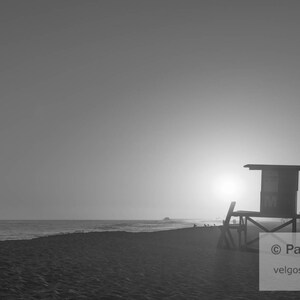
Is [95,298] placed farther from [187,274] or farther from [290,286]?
[290,286]

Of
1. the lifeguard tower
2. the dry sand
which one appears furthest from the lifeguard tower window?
the dry sand

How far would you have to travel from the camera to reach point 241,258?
20.7 meters

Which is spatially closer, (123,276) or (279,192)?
(123,276)

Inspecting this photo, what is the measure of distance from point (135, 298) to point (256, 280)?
232 inches

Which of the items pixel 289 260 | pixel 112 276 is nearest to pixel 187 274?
pixel 112 276

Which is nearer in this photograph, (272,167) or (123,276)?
(123,276)

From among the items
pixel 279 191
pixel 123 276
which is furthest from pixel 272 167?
pixel 123 276

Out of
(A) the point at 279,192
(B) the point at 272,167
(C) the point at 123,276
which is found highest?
(B) the point at 272,167

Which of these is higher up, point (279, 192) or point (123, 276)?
point (279, 192)

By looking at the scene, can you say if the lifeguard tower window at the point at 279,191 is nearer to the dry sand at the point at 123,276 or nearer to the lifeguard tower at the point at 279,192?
the lifeguard tower at the point at 279,192

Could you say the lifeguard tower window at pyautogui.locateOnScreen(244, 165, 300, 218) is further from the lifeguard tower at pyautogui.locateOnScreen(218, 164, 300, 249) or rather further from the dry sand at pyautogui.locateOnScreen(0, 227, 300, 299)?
the dry sand at pyautogui.locateOnScreen(0, 227, 300, 299)

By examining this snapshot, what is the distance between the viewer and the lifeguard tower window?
23.6 meters

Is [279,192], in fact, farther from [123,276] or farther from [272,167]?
[123,276]

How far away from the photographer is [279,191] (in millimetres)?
23703
